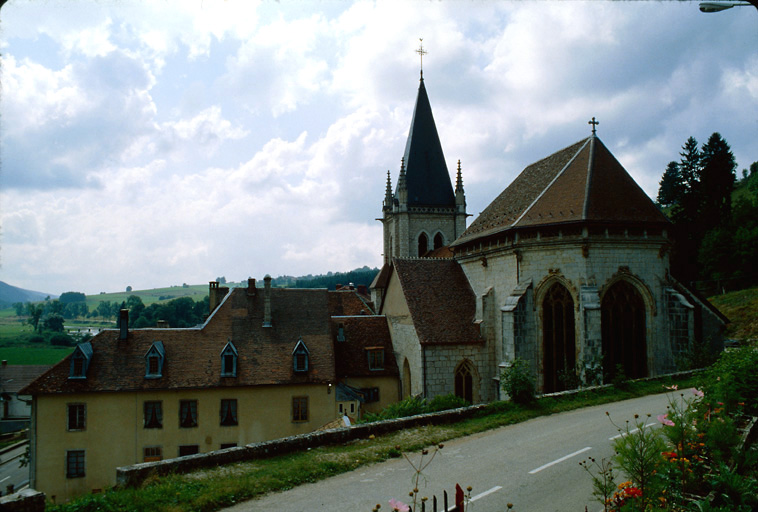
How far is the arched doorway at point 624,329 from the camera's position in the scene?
19312 millimetres

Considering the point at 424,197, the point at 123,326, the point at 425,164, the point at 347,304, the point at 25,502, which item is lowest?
the point at 25,502

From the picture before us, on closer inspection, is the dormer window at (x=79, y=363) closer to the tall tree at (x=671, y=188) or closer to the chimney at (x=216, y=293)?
the chimney at (x=216, y=293)

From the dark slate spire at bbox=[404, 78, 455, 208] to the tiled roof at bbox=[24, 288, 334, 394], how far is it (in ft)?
69.5

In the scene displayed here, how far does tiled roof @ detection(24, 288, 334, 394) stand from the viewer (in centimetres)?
2431

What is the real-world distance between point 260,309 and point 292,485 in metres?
21.5

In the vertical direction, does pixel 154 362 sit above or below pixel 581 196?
below

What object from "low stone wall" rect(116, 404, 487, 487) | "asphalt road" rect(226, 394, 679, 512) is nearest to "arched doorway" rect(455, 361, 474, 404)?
"low stone wall" rect(116, 404, 487, 487)

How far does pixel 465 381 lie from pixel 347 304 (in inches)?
788

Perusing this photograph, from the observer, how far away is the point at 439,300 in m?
24.0

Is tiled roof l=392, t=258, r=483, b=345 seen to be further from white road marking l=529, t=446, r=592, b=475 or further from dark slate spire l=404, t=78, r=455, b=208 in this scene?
dark slate spire l=404, t=78, r=455, b=208

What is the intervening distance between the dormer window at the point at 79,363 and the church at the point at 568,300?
15.7m

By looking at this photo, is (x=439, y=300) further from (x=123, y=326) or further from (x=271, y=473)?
(x=123, y=326)

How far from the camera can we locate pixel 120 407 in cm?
2391

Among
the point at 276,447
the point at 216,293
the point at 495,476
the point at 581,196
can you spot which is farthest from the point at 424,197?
the point at 495,476
